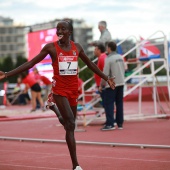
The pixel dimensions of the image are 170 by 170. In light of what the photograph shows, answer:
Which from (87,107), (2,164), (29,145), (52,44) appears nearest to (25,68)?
(52,44)

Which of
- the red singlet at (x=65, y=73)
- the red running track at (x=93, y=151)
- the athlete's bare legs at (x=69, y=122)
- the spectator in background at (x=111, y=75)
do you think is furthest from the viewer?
the spectator in background at (x=111, y=75)

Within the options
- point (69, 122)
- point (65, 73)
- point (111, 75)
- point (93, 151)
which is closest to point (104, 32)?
point (111, 75)

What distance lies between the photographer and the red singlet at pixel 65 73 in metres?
8.40

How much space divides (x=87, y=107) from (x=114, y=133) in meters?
2.26

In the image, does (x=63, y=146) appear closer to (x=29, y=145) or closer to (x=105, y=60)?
(x=29, y=145)

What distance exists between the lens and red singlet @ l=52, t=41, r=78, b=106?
27.6 ft

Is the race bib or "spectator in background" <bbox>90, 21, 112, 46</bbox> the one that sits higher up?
"spectator in background" <bbox>90, 21, 112, 46</bbox>

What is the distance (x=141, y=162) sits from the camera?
30.1ft

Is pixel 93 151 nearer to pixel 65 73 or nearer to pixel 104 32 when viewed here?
pixel 65 73

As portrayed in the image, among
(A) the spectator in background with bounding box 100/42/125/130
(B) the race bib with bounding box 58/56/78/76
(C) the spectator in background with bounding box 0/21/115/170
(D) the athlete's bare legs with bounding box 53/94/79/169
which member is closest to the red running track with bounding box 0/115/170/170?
(A) the spectator in background with bounding box 100/42/125/130

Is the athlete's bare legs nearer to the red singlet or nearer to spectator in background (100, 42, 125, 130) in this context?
the red singlet

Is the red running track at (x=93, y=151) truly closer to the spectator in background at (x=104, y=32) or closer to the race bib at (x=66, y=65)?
the race bib at (x=66, y=65)

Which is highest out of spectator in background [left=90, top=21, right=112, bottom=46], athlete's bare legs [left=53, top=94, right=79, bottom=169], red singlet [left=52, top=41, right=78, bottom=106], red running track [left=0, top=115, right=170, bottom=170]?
spectator in background [left=90, top=21, right=112, bottom=46]

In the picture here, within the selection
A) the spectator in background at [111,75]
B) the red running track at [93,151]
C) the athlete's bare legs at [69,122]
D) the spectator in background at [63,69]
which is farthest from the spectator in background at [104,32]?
the athlete's bare legs at [69,122]
